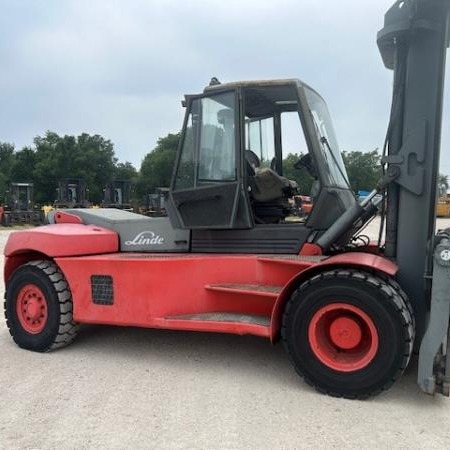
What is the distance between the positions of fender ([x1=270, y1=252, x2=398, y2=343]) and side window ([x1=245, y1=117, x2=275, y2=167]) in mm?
1511

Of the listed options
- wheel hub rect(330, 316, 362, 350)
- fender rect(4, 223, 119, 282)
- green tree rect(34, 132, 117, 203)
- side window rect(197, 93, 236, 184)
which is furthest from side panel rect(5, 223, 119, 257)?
green tree rect(34, 132, 117, 203)

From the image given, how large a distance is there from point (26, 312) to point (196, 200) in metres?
2.18

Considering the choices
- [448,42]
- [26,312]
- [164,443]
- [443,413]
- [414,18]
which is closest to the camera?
[164,443]

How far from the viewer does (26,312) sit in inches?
207

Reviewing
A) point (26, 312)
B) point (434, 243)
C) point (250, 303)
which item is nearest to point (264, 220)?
point (250, 303)

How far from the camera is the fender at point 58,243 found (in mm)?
5137

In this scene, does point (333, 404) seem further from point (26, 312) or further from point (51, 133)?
point (51, 133)

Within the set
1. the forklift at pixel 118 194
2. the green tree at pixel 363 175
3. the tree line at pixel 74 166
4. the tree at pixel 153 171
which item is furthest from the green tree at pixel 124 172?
the green tree at pixel 363 175

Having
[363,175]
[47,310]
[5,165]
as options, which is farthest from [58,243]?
[5,165]

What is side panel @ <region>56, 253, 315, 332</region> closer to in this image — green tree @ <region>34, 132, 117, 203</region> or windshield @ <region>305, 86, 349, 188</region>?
windshield @ <region>305, 86, 349, 188</region>

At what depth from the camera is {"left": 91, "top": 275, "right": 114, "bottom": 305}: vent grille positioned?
4.88 m

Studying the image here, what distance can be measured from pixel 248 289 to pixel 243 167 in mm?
1084

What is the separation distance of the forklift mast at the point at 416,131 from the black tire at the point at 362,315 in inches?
13.4

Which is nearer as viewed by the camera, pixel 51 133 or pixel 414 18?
pixel 414 18
